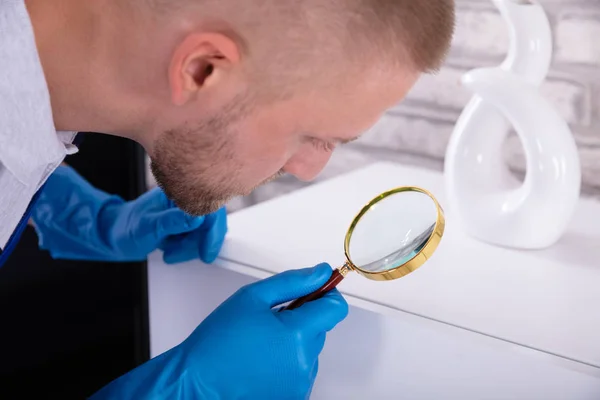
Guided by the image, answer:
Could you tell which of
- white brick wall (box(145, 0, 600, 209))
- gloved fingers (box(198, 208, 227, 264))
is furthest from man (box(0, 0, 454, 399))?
white brick wall (box(145, 0, 600, 209))

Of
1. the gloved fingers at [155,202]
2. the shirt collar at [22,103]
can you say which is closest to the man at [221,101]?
the shirt collar at [22,103]

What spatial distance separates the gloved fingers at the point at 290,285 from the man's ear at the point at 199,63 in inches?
8.5

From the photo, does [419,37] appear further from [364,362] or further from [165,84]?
[364,362]

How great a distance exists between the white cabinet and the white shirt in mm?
279

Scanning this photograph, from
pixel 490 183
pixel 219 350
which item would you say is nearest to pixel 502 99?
pixel 490 183

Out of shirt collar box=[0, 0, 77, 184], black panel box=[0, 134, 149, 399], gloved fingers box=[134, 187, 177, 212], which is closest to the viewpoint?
shirt collar box=[0, 0, 77, 184]

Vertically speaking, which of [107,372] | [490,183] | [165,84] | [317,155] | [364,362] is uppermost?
[165,84]

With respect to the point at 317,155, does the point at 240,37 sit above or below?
above

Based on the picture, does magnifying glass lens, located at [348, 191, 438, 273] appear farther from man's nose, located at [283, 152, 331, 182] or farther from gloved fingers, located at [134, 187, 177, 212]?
gloved fingers, located at [134, 187, 177, 212]

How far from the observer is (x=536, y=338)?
0.80 m

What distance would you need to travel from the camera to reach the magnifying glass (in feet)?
2.55

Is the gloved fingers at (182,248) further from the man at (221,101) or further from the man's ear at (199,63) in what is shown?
the man's ear at (199,63)

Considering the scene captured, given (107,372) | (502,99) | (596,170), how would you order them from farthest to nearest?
1. (107,372)
2. (596,170)
3. (502,99)

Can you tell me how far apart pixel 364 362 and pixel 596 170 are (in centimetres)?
64
